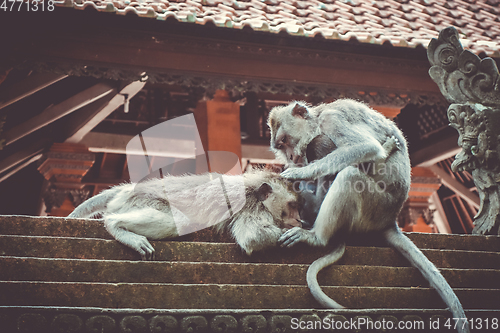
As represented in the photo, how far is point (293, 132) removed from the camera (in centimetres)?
→ 426

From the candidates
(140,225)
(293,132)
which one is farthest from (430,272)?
(140,225)

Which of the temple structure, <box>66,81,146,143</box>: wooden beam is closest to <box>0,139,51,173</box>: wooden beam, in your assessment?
the temple structure

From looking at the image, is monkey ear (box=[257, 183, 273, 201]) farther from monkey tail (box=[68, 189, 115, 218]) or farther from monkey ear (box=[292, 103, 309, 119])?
monkey tail (box=[68, 189, 115, 218])

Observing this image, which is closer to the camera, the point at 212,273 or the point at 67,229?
the point at 212,273

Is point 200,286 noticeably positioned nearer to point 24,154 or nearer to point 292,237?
point 292,237

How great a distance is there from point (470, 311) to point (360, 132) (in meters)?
1.50

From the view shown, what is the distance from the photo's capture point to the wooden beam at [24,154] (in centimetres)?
810

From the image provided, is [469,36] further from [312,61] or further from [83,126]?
[83,126]

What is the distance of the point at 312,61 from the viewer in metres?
7.17

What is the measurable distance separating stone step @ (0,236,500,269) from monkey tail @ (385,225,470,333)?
109mm

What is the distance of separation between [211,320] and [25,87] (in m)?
4.61

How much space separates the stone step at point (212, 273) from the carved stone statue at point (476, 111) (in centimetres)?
110

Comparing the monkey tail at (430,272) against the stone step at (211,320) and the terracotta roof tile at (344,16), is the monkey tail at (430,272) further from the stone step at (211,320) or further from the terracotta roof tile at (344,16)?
the terracotta roof tile at (344,16)

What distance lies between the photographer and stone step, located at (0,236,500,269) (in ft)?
11.4
